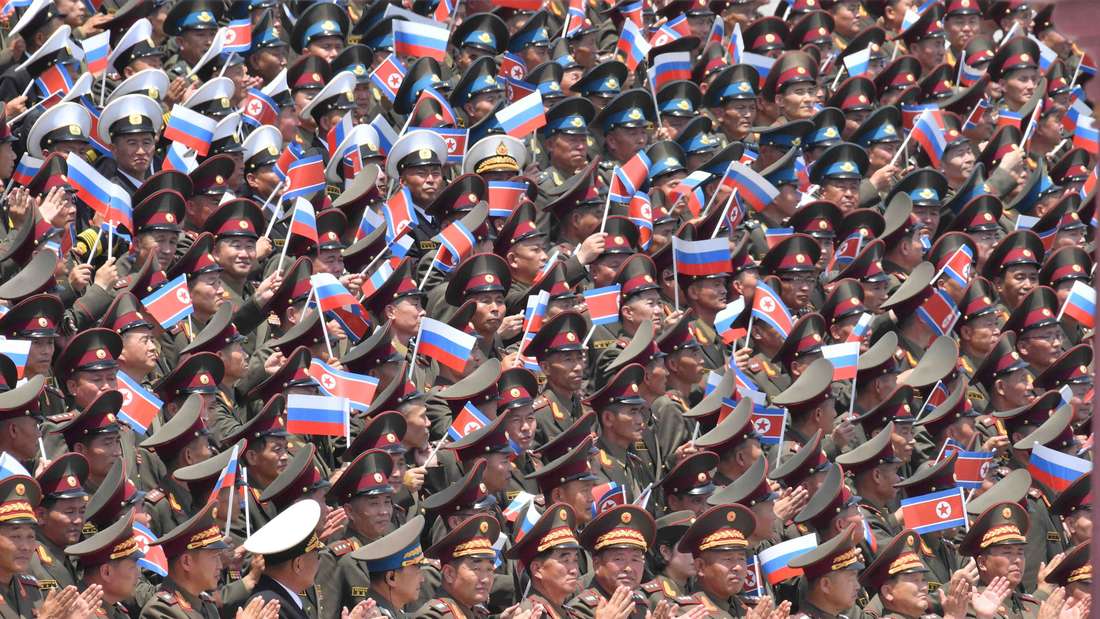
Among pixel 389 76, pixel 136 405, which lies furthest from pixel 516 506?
pixel 389 76

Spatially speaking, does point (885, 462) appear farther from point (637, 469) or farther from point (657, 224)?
point (657, 224)

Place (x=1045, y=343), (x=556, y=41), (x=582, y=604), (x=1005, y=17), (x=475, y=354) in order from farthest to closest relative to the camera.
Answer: (x=1005, y=17), (x=556, y=41), (x=1045, y=343), (x=475, y=354), (x=582, y=604)

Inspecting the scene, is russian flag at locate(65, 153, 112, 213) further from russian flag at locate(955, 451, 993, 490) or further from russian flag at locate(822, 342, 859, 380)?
russian flag at locate(955, 451, 993, 490)

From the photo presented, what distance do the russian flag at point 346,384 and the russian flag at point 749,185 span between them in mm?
4700

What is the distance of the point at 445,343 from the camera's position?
14484mm

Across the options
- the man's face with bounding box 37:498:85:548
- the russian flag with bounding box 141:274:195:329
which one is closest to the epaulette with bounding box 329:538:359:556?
the man's face with bounding box 37:498:85:548

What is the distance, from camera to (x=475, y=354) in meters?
14.8

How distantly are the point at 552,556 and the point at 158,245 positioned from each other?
11.5ft

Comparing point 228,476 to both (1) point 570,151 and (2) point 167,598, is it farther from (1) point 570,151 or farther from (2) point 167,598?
(1) point 570,151

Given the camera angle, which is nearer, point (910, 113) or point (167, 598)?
point (167, 598)

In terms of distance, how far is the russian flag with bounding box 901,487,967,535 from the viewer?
15.0 m

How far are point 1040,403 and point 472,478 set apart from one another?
17.0ft

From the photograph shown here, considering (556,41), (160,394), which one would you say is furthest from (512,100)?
(160,394)

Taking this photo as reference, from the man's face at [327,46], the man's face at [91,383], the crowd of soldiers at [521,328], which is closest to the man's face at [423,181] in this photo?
the crowd of soldiers at [521,328]
